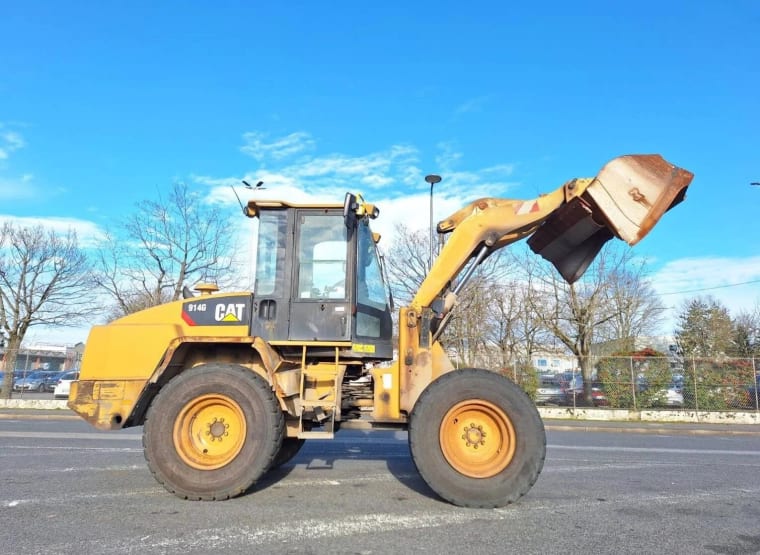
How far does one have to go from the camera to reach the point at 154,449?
14.7 ft

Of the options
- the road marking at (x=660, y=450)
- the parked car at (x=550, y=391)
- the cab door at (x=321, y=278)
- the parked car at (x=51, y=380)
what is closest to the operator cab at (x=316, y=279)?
the cab door at (x=321, y=278)

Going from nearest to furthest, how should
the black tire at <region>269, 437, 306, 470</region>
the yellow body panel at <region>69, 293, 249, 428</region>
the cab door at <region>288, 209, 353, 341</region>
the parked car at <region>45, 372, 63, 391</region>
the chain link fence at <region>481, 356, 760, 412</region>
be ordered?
the yellow body panel at <region>69, 293, 249, 428</region>, the cab door at <region>288, 209, 353, 341</region>, the black tire at <region>269, 437, 306, 470</region>, the chain link fence at <region>481, 356, 760, 412</region>, the parked car at <region>45, 372, 63, 391</region>

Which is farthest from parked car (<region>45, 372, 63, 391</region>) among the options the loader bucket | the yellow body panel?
the loader bucket

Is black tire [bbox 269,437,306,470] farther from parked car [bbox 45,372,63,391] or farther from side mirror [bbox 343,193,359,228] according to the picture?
parked car [bbox 45,372,63,391]

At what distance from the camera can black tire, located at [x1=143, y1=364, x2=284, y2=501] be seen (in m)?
4.42

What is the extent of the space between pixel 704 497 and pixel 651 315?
85.7 feet

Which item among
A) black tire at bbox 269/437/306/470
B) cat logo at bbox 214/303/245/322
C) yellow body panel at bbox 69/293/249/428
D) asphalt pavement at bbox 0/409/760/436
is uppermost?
cat logo at bbox 214/303/245/322

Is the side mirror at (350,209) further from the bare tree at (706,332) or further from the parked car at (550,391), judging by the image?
the bare tree at (706,332)

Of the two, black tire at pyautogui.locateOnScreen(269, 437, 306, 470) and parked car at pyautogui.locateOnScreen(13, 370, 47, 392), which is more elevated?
parked car at pyautogui.locateOnScreen(13, 370, 47, 392)

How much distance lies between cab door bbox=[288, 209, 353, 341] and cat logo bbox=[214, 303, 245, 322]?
1.76 feet

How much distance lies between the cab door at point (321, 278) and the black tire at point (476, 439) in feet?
3.95

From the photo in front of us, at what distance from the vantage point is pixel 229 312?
5043mm

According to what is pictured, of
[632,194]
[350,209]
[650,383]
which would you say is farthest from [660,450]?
[650,383]

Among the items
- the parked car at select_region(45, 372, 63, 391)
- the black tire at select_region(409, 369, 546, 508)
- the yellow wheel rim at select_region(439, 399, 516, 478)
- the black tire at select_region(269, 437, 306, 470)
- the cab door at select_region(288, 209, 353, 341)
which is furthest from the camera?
the parked car at select_region(45, 372, 63, 391)
